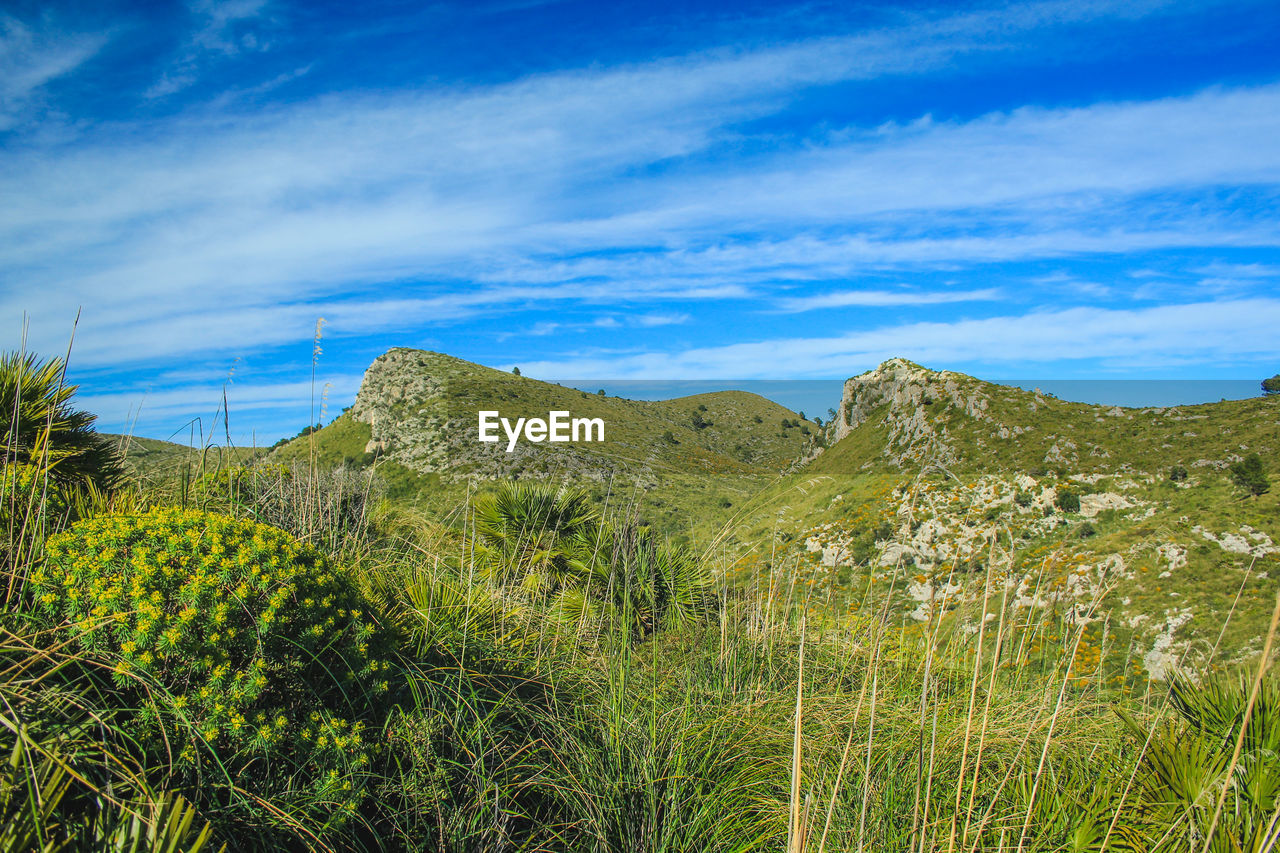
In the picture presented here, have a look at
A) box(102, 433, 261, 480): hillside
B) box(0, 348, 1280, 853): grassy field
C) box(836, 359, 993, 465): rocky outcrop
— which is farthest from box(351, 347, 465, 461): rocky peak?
box(0, 348, 1280, 853): grassy field

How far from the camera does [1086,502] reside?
24547mm

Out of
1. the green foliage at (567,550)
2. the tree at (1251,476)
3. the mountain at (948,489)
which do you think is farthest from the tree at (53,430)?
the tree at (1251,476)

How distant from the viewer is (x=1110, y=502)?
24.6m

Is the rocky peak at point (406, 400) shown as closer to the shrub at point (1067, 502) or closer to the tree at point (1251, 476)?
the shrub at point (1067, 502)

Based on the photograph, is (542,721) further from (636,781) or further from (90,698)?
(90,698)

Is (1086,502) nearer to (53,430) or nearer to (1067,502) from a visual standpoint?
(1067,502)

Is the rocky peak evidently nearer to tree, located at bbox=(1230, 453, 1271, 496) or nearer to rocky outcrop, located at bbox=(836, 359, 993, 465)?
rocky outcrop, located at bbox=(836, 359, 993, 465)

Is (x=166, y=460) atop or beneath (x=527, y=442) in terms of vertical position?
beneath

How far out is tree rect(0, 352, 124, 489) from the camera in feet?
15.3

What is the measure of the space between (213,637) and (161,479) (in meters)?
6.43

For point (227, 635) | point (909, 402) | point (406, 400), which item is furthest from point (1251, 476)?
point (406, 400)

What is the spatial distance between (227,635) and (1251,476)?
29962mm

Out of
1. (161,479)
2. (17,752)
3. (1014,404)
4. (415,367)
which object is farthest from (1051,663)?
(415,367)

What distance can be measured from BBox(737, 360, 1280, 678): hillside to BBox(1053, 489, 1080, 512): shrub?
2.0 inches
